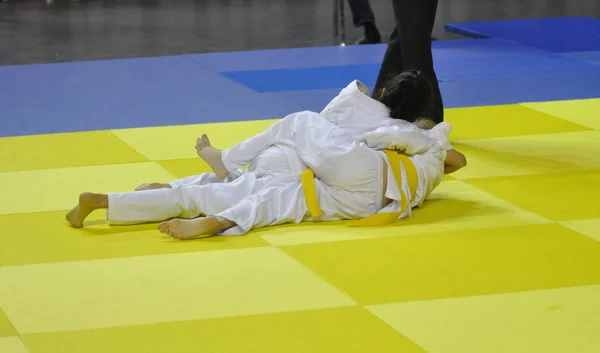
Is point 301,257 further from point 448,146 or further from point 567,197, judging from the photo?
point 567,197

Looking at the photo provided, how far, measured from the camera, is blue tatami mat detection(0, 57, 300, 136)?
830cm

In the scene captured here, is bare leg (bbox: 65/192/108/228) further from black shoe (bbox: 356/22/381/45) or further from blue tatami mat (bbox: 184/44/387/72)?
black shoe (bbox: 356/22/381/45)

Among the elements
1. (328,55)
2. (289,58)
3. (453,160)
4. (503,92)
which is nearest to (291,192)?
(453,160)

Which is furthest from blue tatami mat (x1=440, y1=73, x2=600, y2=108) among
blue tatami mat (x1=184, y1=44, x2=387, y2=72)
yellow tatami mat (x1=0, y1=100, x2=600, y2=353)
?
yellow tatami mat (x1=0, y1=100, x2=600, y2=353)

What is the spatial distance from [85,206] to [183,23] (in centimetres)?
932

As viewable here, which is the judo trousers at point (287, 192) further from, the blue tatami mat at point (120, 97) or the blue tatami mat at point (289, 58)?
the blue tatami mat at point (289, 58)

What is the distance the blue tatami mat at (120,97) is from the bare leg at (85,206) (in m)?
2.52

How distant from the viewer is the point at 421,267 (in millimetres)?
4938

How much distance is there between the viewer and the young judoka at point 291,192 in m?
5.50

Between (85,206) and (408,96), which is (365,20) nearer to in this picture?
(408,96)

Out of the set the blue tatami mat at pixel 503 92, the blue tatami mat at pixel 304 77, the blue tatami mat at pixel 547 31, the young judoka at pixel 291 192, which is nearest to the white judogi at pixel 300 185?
the young judoka at pixel 291 192

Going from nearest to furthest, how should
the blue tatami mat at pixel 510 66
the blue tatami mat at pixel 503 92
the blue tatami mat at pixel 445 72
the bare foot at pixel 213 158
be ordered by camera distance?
1. the bare foot at pixel 213 158
2. the blue tatami mat at pixel 503 92
3. the blue tatami mat at pixel 445 72
4. the blue tatami mat at pixel 510 66

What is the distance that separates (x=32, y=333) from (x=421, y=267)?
170cm

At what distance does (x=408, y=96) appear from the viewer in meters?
5.75
